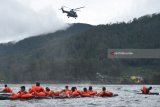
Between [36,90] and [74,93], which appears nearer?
[36,90]

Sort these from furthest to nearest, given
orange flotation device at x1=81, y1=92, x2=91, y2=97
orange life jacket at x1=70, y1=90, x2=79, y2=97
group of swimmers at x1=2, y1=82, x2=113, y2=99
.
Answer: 1. orange flotation device at x1=81, y1=92, x2=91, y2=97
2. orange life jacket at x1=70, y1=90, x2=79, y2=97
3. group of swimmers at x1=2, y1=82, x2=113, y2=99

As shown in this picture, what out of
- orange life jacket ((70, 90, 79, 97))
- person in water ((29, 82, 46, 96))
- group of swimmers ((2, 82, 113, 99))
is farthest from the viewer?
orange life jacket ((70, 90, 79, 97))

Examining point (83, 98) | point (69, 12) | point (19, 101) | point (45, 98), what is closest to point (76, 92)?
point (83, 98)

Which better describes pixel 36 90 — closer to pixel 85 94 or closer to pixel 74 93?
pixel 74 93

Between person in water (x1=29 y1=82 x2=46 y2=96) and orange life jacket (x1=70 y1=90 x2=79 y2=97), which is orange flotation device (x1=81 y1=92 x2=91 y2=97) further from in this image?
person in water (x1=29 y1=82 x2=46 y2=96)

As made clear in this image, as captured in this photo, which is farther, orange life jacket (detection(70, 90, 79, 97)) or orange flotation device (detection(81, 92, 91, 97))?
orange flotation device (detection(81, 92, 91, 97))

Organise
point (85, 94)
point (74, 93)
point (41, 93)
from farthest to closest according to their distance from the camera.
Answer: point (85, 94), point (74, 93), point (41, 93)

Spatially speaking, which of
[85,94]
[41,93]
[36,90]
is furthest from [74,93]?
[36,90]

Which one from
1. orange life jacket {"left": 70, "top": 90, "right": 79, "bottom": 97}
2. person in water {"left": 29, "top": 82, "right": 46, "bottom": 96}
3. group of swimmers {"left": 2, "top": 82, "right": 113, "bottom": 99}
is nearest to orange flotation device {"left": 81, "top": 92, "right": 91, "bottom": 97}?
group of swimmers {"left": 2, "top": 82, "right": 113, "bottom": 99}

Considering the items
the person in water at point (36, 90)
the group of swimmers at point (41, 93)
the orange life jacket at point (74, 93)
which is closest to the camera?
the group of swimmers at point (41, 93)

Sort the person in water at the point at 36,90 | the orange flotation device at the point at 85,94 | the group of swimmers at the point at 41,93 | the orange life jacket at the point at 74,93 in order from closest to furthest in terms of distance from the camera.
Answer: the group of swimmers at the point at 41,93 → the person in water at the point at 36,90 → the orange life jacket at the point at 74,93 → the orange flotation device at the point at 85,94

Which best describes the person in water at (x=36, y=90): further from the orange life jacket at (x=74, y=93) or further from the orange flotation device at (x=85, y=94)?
the orange flotation device at (x=85, y=94)

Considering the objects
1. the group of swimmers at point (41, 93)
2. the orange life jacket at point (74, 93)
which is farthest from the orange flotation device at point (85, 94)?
the orange life jacket at point (74, 93)
